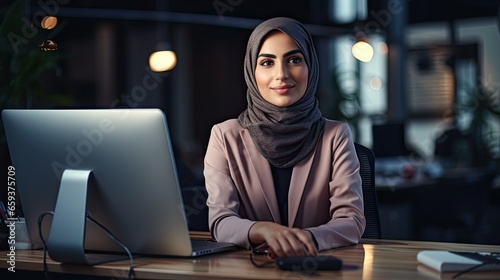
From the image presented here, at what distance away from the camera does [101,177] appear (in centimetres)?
217

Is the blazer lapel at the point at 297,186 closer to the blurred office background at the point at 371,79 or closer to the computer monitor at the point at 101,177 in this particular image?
the computer monitor at the point at 101,177

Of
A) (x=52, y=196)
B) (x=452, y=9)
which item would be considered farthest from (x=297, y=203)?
(x=452, y=9)

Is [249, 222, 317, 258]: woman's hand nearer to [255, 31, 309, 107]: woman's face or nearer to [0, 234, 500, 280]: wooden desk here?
[0, 234, 500, 280]: wooden desk

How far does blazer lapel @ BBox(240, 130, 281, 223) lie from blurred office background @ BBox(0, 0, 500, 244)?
13.9ft

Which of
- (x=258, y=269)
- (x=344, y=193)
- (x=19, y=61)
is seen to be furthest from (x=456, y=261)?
(x=19, y=61)

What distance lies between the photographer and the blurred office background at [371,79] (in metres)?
7.27

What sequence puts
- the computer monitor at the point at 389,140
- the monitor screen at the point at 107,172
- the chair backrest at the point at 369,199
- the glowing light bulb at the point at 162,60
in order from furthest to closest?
1. the glowing light bulb at the point at 162,60
2. the computer monitor at the point at 389,140
3. the chair backrest at the point at 369,199
4. the monitor screen at the point at 107,172

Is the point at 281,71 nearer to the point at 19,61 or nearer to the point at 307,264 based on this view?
→ the point at 307,264

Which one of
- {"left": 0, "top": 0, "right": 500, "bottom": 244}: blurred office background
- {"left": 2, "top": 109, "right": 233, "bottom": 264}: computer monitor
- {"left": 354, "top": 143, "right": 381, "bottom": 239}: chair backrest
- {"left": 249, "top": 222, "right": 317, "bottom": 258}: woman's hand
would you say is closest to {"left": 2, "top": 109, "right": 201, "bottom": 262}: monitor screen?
{"left": 2, "top": 109, "right": 233, "bottom": 264}: computer monitor

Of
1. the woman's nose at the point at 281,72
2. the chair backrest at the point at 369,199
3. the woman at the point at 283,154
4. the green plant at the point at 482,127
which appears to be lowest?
the green plant at the point at 482,127

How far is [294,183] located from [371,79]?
8.88m

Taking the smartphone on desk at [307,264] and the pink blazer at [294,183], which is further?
the pink blazer at [294,183]

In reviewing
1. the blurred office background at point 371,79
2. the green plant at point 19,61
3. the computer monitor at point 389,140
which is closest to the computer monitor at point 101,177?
the green plant at point 19,61

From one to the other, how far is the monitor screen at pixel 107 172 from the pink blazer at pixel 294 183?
0.37 metres
